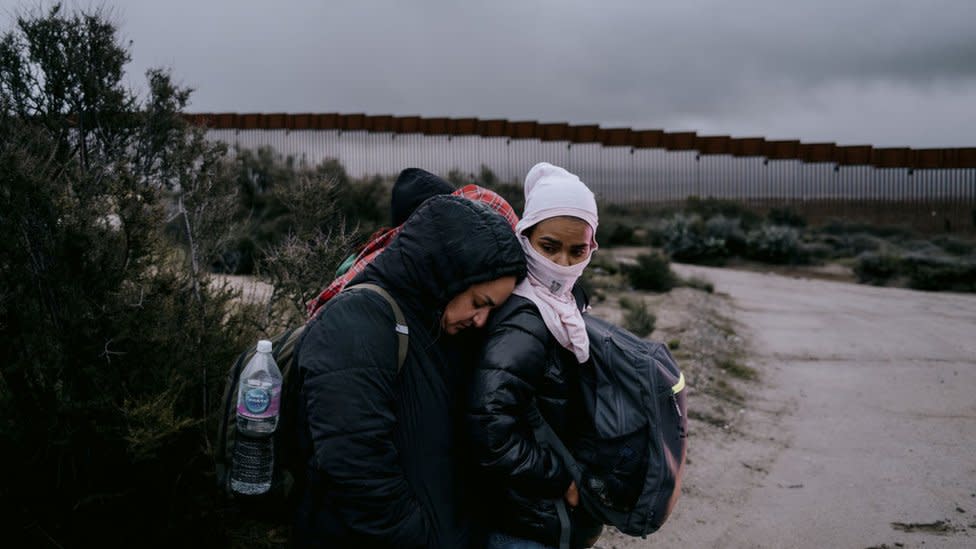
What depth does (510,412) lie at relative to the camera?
7.83ft

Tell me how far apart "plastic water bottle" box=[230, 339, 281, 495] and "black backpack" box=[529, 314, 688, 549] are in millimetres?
812

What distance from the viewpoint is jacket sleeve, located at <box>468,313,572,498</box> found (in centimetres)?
235

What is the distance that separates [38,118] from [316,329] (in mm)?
3229

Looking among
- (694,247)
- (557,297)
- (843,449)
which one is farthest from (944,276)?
(557,297)

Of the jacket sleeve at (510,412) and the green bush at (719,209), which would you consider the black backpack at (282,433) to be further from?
the green bush at (719,209)

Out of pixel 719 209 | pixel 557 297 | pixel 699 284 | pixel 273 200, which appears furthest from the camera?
pixel 719 209

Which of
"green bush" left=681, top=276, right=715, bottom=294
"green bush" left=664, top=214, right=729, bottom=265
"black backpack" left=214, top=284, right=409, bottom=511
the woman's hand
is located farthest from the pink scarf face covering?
"green bush" left=664, top=214, right=729, bottom=265

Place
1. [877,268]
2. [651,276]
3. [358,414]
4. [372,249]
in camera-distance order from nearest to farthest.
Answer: [358,414], [372,249], [651,276], [877,268]

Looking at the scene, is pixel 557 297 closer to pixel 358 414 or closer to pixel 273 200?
pixel 358 414

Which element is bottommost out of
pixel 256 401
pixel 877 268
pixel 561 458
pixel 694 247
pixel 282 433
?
pixel 877 268

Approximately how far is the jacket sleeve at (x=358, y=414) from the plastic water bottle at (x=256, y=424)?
0.14 meters

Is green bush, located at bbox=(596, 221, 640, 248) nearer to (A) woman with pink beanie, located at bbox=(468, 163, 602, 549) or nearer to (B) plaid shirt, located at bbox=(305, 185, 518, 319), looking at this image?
(B) plaid shirt, located at bbox=(305, 185, 518, 319)

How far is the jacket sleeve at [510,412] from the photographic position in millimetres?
2352

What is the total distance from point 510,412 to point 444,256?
527mm
